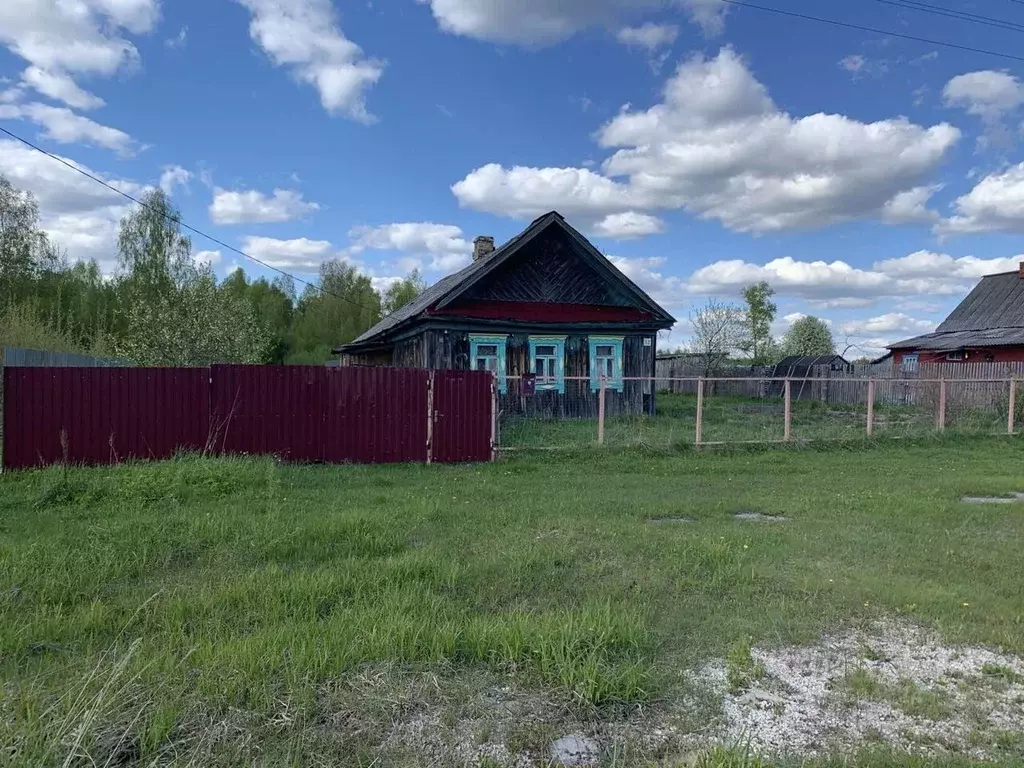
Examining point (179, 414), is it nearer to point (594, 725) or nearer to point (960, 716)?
point (594, 725)

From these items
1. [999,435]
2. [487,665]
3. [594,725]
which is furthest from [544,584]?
[999,435]

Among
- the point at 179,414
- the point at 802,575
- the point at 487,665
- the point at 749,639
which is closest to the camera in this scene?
the point at 487,665

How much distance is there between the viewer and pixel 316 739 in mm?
2861

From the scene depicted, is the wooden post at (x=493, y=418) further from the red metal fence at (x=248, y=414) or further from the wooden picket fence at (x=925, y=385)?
the wooden picket fence at (x=925, y=385)

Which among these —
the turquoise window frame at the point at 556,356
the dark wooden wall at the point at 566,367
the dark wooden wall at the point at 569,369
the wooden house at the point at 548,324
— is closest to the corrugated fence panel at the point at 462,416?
the dark wooden wall at the point at 566,367

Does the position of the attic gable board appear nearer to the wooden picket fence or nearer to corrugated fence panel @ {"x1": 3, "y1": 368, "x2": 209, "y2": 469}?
the wooden picket fence

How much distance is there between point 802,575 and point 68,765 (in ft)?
16.0

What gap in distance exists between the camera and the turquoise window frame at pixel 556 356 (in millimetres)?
18962

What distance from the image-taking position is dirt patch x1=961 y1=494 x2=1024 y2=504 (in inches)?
341

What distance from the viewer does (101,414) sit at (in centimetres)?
971

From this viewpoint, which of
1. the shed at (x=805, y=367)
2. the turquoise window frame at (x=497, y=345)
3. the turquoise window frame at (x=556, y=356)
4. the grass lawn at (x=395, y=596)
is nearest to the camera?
the grass lawn at (x=395, y=596)

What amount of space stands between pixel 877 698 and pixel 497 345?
1584cm

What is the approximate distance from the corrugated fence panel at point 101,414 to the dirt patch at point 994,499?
1123cm

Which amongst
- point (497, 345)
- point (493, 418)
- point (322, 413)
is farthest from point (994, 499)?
point (497, 345)
